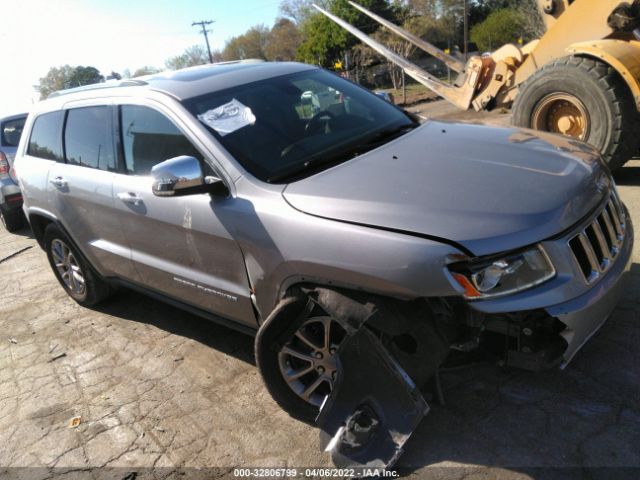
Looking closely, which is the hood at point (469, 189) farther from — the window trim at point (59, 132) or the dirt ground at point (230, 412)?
the window trim at point (59, 132)

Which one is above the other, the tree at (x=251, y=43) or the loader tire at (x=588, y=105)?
the loader tire at (x=588, y=105)

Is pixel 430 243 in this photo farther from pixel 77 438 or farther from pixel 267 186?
pixel 77 438

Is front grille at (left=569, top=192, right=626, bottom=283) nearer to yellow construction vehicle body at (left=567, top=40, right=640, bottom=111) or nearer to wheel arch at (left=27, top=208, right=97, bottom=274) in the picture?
yellow construction vehicle body at (left=567, top=40, right=640, bottom=111)

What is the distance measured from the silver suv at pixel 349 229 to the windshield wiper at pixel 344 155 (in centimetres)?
1

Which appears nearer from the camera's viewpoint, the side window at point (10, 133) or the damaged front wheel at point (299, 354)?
the damaged front wheel at point (299, 354)

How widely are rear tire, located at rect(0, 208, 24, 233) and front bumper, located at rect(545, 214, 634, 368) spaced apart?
27.6ft

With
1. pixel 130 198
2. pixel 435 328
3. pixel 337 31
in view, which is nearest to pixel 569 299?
pixel 435 328

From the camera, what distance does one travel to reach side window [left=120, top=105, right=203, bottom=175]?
3117mm

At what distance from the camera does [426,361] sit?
93.1 inches

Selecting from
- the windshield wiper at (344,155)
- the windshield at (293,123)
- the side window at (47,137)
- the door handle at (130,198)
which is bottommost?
the door handle at (130,198)

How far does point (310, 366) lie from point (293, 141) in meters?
1.27

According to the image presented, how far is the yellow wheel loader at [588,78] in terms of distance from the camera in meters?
5.04

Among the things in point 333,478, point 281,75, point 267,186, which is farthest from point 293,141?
point 333,478

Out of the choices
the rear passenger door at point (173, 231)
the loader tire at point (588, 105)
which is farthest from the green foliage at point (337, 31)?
the rear passenger door at point (173, 231)
